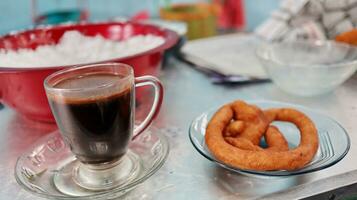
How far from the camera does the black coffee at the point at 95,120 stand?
0.36 m

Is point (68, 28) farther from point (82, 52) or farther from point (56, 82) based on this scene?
point (56, 82)

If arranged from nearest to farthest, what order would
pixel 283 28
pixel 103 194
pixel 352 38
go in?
1. pixel 103 194
2. pixel 352 38
3. pixel 283 28

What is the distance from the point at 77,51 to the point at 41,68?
0.53 ft

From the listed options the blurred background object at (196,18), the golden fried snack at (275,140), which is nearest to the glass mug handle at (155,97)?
the golden fried snack at (275,140)

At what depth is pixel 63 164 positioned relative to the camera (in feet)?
1.37

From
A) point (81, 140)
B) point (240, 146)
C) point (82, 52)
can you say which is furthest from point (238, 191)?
point (82, 52)

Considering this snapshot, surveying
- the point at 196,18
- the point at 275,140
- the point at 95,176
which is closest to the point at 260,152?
the point at 275,140

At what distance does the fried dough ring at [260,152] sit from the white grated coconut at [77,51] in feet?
0.76

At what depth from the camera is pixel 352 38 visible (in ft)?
2.00

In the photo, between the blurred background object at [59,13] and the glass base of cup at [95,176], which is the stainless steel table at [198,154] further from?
the blurred background object at [59,13]

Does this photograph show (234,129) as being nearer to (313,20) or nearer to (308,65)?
(308,65)

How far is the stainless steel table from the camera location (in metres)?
0.36

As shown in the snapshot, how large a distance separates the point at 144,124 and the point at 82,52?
0.82ft

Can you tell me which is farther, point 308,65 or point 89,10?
point 89,10
